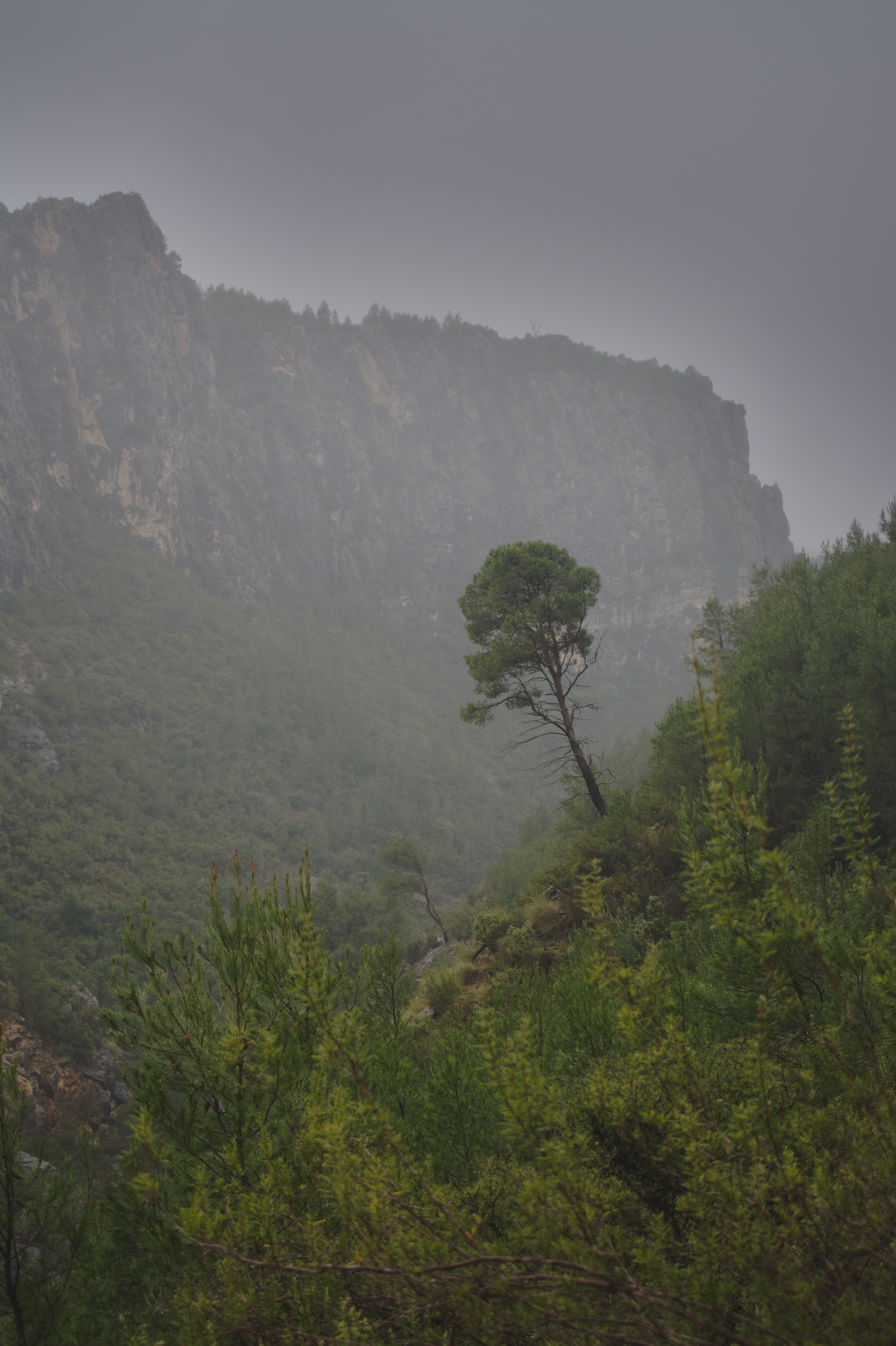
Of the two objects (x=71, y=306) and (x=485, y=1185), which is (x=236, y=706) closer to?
(x=71, y=306)

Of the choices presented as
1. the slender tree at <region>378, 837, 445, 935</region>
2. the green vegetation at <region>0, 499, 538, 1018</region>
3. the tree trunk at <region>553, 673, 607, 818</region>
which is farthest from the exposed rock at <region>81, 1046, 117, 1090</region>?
the tree trunk at <region>553, 673, 607, 818</region>

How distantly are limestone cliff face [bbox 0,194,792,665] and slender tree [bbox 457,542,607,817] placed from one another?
76.5 meters

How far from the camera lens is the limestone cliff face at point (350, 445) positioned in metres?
93.9

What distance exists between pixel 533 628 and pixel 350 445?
138086 mm

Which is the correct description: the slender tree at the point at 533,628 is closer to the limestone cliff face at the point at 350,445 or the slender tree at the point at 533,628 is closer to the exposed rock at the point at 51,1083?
the exposed rock at the point at 51,1083

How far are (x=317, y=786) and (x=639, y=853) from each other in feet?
226

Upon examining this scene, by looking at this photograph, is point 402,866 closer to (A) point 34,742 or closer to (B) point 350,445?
(A) point 34,742

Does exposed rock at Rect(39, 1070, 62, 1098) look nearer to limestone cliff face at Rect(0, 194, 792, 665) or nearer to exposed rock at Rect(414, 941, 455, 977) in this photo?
exposed rock at Rect(414, 941, 455, 977)

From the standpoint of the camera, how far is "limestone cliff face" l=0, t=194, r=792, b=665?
93.9 m

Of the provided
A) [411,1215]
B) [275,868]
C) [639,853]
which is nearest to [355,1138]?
[411,1215]

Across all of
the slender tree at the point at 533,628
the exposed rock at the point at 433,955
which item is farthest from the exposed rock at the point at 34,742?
the slender tree at the point at 533,628

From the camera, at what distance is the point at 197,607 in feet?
302

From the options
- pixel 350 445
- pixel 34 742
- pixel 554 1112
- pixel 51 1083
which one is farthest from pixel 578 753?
pixel 350 445

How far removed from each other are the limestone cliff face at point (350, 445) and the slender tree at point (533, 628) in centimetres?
7654
